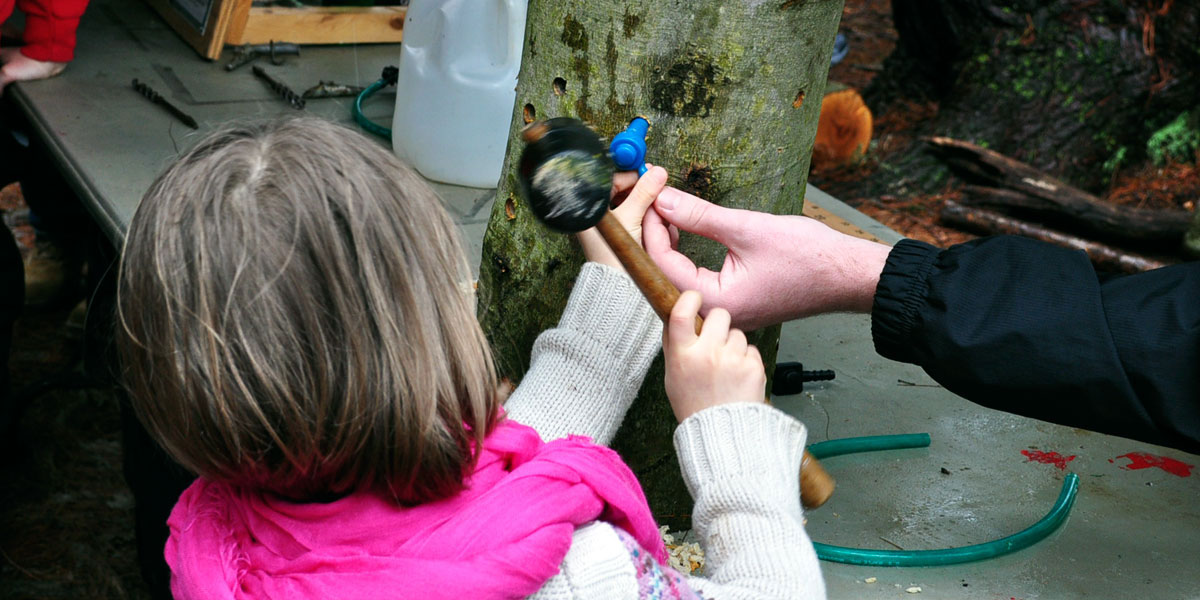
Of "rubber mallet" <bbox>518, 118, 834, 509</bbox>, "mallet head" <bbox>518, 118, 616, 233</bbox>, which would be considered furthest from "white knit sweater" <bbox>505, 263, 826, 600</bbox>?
"mallet head" <bbox>518, 118, 616, 233</bbox>

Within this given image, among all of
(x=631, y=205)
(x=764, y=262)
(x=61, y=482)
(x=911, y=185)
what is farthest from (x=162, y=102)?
(x=911, y=185)

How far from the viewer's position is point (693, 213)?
1362 millimetres

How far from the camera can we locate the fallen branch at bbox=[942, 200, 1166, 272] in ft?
12.3

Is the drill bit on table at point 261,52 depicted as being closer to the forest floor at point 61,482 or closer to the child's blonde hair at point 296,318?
the forest floor at point 61,482

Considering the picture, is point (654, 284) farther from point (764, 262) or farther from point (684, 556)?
point (684, 556)

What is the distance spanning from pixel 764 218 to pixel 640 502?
1.66ft

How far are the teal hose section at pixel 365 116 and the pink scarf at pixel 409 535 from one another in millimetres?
1658

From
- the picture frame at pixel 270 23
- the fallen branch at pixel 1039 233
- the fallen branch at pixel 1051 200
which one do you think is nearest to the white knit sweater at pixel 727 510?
the picture frame at pixel 270 23

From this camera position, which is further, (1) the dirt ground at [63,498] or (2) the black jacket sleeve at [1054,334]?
(1) the dirt ground at [63,498]

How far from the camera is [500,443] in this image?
3.44ft

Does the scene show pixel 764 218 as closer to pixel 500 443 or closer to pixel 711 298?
pixel 711 298

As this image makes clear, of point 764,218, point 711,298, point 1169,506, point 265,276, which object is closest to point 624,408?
point 711,298

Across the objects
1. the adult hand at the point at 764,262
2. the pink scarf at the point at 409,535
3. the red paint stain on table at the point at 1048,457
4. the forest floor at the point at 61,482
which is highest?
the adult hand at the point at 764,262

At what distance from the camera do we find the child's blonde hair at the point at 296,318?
2.82ft
